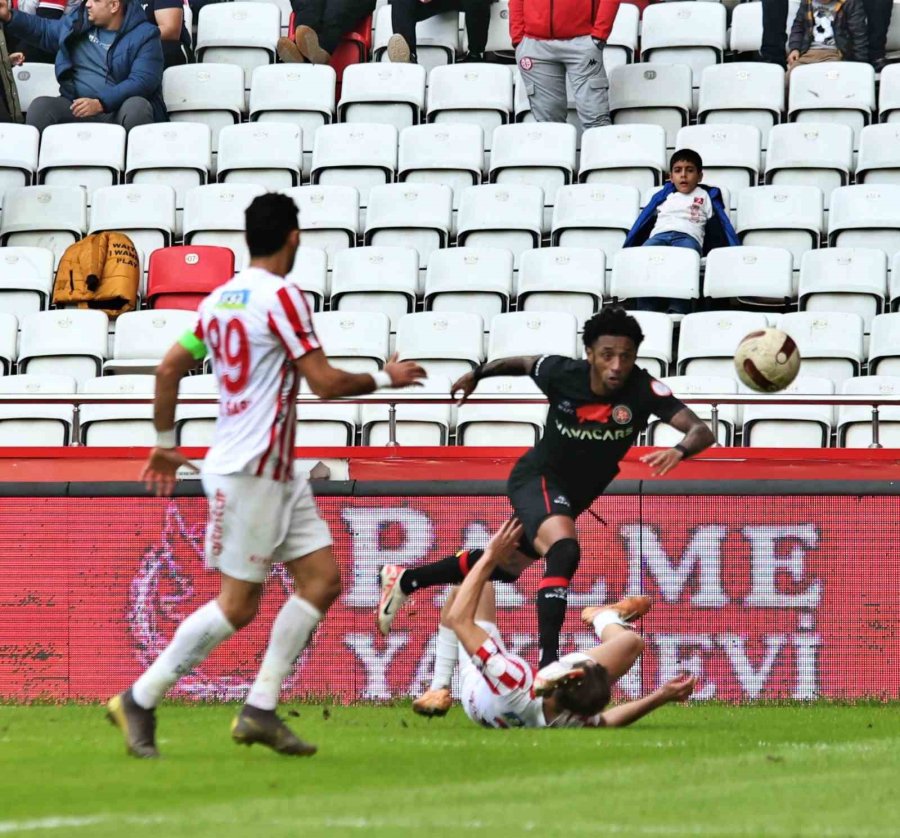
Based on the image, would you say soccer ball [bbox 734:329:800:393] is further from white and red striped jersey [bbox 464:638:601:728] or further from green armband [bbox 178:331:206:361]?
green armband [bbox 178:331:206:361]

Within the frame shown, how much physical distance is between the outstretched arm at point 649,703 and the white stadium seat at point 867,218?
22.5 ft

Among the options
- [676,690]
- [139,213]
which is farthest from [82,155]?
[676,690]

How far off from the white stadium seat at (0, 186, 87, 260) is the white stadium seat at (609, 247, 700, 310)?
185 inches

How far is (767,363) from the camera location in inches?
377

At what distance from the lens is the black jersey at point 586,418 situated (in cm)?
884

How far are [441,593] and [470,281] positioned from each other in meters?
3.83

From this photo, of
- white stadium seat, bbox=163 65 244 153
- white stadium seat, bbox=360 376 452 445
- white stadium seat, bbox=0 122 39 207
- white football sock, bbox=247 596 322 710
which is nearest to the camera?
white football sock, bbox=247 596 322 710

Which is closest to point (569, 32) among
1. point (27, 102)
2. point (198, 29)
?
point (198, 29)

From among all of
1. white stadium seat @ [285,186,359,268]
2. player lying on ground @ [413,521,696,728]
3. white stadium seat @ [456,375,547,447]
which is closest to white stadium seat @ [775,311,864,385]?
white stadium seat @ [456,375,547,447]

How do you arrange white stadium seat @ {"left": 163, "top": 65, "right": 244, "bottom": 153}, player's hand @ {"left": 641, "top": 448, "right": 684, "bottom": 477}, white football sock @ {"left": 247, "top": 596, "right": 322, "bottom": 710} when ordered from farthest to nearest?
1. white stadium seat @ {"left": 163, "top": 65, "right": 244, "bottom": 153}
2. player's hand @ {"left": 641, "top": 448, "right": 684, "bottom": 477}
3. white football sock @ {"left": 247, "top": 596, "right": 322, "bottom": 710}

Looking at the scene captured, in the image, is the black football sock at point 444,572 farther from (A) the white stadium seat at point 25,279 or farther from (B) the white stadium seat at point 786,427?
(A) the white stadium seat at point 25,279

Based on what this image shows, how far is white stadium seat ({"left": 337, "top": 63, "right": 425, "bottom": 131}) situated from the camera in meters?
16.0

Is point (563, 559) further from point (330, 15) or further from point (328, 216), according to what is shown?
point (330, 15)

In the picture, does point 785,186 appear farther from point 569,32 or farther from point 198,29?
point 198,29
